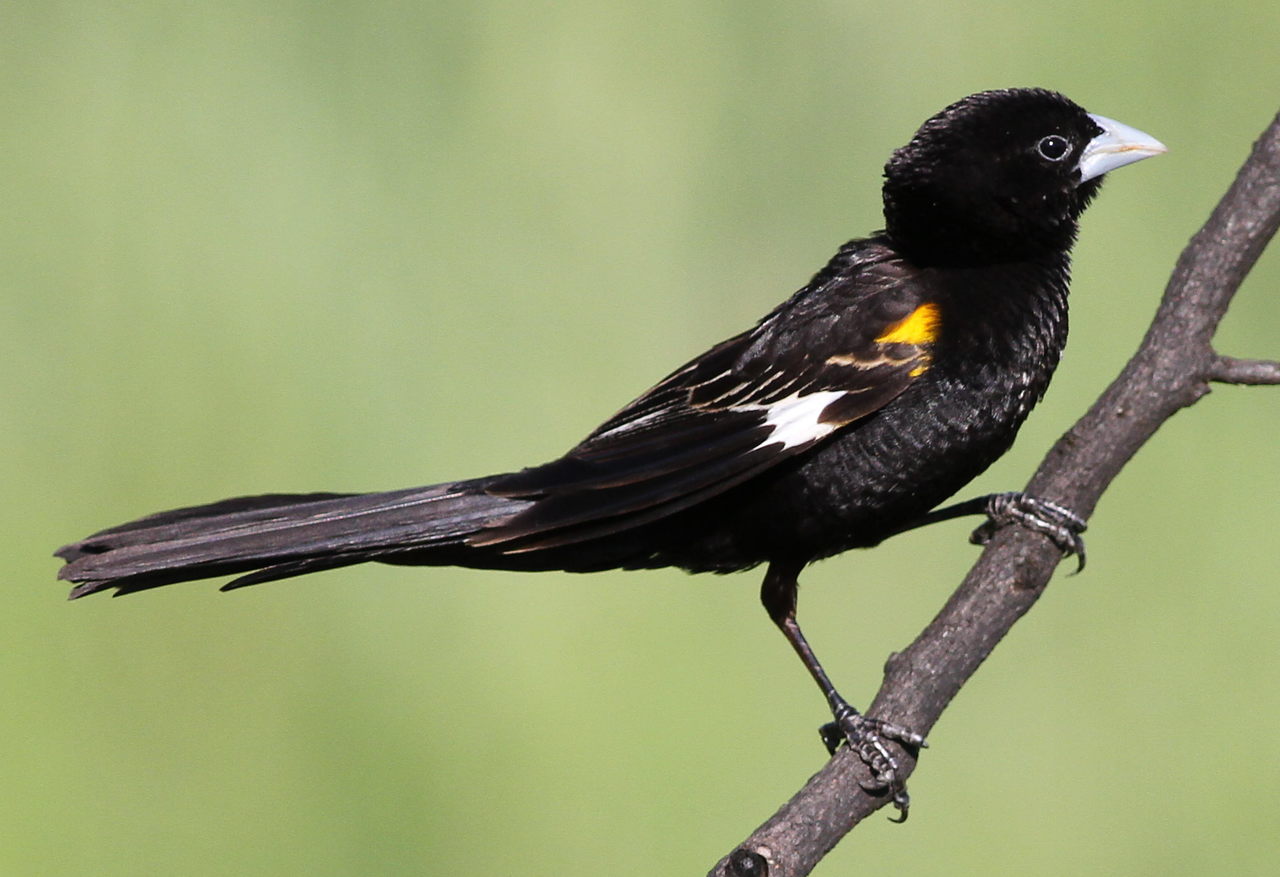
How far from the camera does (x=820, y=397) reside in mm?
2248

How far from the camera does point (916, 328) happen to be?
2.27 m

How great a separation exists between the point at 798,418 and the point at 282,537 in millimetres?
849

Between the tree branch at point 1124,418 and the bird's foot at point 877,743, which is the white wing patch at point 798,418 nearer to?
the tree branch at point 1124,418

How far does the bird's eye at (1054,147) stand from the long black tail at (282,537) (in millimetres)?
1143

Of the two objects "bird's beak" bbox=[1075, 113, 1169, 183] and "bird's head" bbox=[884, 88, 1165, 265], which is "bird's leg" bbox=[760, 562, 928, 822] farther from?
"bird's beak" bbox=[1075, 113, 1169, 183]

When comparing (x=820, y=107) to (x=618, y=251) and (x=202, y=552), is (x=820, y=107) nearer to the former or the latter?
(x=618, y=251)

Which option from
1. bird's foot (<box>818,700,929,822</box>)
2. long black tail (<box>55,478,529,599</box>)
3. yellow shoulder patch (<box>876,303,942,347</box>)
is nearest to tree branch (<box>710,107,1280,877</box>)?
bird's foot (<box>818,700,929,822</box>)

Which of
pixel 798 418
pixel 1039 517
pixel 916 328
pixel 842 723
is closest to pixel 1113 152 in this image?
pixel 916 328

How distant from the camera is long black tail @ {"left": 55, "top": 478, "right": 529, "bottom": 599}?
1910 millimetres

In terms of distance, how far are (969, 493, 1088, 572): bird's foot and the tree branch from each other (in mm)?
39

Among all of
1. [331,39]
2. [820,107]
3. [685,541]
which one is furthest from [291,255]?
[685,541]

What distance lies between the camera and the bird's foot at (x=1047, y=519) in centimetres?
229

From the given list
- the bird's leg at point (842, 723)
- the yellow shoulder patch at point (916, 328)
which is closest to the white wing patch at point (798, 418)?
the yellow shoulder patch at point (916, 328)

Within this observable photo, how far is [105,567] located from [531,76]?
7.68 ft
